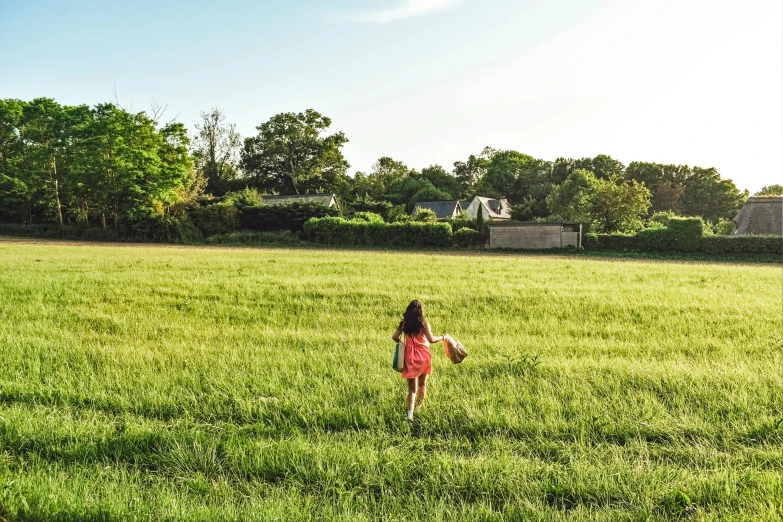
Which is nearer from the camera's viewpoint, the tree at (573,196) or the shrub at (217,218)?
the shrub at (217,218)

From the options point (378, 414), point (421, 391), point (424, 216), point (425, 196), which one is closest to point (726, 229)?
point (424, 216)

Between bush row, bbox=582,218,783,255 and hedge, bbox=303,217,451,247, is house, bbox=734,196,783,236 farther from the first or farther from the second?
hedge, bbox=303,217,451,247

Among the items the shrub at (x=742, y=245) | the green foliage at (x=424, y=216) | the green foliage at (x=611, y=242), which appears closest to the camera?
the shrub at (x=742, y=245)

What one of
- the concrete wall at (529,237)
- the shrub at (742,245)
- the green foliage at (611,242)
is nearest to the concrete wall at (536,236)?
the concrete wall at (529,237)

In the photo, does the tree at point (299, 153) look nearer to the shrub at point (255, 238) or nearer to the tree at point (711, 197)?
the shrub at point (255, 238)

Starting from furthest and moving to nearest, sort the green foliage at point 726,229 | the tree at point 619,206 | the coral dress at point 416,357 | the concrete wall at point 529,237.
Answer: the green foliage at point 726,229 → the tree at point 619,206 → the concrete wall at point 529,237 → the coral dress at point 416,357

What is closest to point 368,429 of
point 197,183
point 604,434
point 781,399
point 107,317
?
point 604,434

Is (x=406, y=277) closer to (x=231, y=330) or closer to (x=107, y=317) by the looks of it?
(x=231, y=330)

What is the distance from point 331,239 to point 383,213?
51.7 ft

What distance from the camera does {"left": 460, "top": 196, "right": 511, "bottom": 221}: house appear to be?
7044 centimetres

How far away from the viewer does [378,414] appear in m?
5.63

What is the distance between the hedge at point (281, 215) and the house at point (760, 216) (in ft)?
121

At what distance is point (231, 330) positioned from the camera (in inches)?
385

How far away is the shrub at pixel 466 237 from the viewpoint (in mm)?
39031
